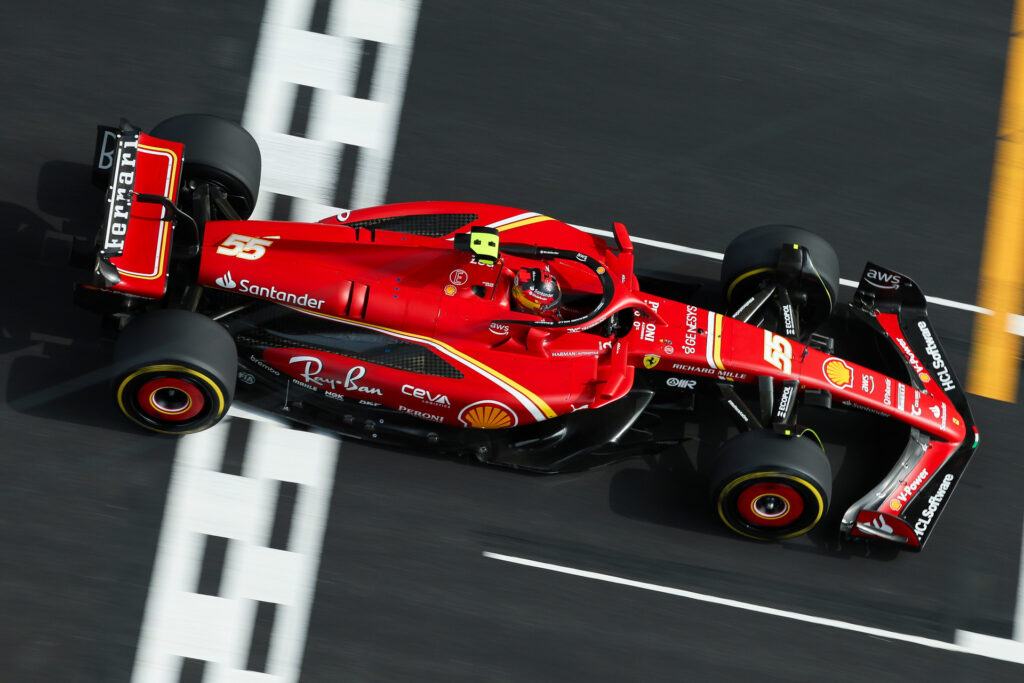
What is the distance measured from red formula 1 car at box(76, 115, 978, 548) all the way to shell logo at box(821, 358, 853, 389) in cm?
1

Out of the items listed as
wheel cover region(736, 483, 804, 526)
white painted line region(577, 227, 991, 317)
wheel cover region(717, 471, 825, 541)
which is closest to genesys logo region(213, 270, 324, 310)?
white painted line region(577, 227, 991, 317)

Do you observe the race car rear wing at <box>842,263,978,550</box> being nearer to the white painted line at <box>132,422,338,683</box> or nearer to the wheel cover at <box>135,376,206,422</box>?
the white painted line at <box>132,422,338,683</box>

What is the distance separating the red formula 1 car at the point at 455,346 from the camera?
897 cm

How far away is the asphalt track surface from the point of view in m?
9.20

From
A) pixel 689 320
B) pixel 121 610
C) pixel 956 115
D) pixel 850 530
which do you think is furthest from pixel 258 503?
pixel 956 115

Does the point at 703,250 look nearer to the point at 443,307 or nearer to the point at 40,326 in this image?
the point at 443,307

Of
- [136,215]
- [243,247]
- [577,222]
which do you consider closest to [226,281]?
[243,247]

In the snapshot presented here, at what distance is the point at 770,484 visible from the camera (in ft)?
30.5

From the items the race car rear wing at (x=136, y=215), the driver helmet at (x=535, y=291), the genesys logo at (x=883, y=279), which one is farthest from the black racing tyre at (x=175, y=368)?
the genesys logo at (x=883, y=279)

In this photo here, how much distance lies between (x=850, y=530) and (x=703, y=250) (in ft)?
10.6

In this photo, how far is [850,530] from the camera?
31.5ft

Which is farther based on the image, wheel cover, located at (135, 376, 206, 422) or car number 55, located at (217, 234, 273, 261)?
car number 55, located at (217, 234, 273, 261)

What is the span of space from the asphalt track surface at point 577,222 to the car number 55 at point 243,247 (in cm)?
171

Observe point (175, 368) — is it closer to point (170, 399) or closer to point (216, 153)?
point (170, 399)
